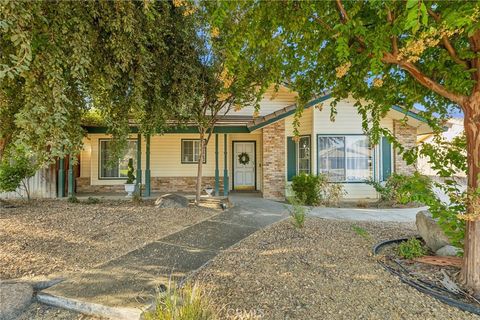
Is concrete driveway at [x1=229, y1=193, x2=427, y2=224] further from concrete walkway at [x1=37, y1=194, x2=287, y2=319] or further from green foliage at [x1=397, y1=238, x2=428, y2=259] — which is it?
green foliage at [x1=397, y1=238, x2=428, y2=259]

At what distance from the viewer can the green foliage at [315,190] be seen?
9125mm

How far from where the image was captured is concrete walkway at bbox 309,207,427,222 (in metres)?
6.98

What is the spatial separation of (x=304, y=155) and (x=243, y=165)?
3380 millimetres

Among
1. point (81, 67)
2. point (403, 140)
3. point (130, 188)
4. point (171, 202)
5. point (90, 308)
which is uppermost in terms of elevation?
point (81, 67)

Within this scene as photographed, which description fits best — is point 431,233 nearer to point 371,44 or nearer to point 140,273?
point 371,44

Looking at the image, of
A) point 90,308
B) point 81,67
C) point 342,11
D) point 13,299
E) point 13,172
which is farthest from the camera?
point 13,172

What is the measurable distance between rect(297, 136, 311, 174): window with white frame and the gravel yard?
18.3 feet

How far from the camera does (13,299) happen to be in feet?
9.37

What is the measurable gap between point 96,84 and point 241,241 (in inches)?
141

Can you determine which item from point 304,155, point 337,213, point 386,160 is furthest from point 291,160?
point 386,160

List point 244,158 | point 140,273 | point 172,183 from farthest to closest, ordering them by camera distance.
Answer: point 244,158
point 172,183
point 140,273

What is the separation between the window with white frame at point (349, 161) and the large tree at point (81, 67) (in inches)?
252

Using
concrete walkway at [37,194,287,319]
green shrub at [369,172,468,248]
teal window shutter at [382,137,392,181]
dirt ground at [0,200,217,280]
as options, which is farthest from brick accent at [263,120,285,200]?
green shrub at [369,172,468,248]

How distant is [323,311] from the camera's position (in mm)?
2701
